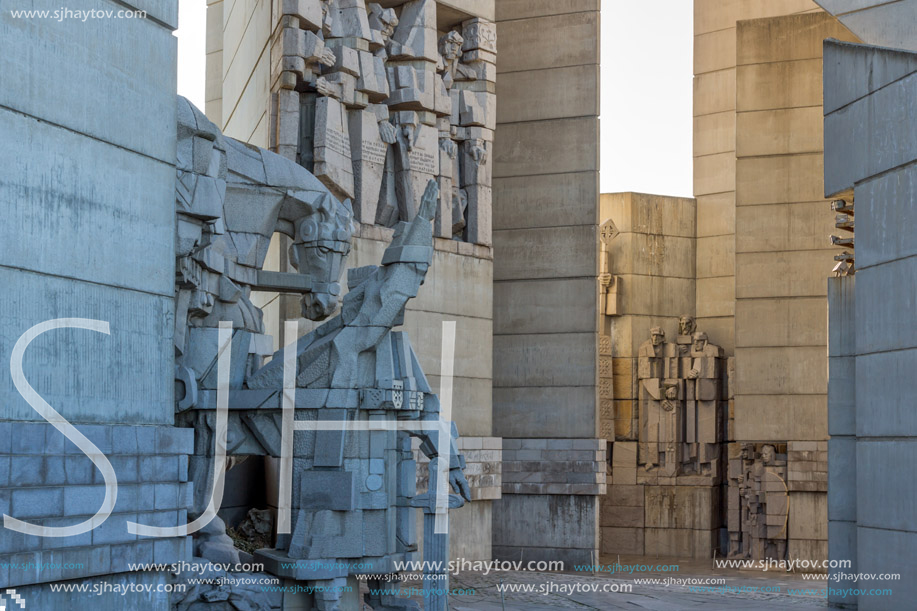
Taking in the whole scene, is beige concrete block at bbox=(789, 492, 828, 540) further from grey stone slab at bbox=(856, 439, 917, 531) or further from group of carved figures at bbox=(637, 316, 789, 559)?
grey stone slab at bbox=(856, 439, 917, 531)

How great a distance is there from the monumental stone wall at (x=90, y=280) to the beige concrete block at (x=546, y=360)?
10906 millimetres

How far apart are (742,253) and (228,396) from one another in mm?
12009

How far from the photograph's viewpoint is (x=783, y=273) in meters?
20.3

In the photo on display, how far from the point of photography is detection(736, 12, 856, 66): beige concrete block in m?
20.3

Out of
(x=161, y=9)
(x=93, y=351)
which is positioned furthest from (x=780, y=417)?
(x=93, y=351)

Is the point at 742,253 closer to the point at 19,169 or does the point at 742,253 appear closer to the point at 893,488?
the point at 893,488

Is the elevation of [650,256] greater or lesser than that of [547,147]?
lesser

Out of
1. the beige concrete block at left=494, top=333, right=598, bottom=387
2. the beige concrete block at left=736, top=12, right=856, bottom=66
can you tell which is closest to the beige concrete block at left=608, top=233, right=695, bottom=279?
the beige concrete block at left=736, top=12, right=856, bottom=66

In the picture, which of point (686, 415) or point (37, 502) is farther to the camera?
point (686, 415)

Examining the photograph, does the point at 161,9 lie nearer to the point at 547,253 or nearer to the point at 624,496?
the point at 547,253

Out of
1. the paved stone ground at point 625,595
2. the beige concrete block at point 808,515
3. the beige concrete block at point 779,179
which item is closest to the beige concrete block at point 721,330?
the beige concrete block at point 779,179

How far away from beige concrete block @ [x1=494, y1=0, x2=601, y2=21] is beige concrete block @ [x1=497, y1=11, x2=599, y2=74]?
8 cm

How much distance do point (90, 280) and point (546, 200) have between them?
12161 millimetres

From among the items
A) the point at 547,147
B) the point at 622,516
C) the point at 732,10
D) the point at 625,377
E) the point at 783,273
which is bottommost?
the point at 622,516
